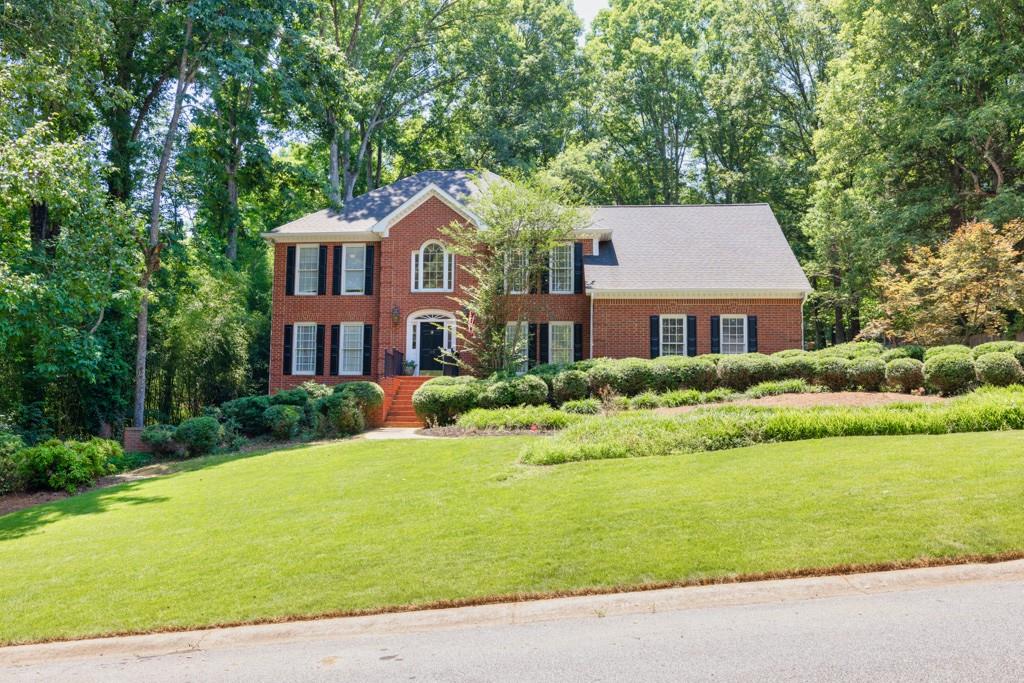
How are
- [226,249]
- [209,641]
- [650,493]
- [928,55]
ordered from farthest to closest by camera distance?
[226,249] < [928,55] < [650,493] < [209,641]

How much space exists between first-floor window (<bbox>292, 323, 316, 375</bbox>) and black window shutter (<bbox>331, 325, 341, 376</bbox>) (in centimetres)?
65

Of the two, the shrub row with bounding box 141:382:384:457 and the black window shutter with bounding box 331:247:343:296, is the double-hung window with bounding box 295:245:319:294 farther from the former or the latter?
the shrub row with bounding box 141:382:384:457

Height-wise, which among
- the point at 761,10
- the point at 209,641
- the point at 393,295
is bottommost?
the point at 209,641

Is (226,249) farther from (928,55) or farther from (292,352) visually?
(928,55)

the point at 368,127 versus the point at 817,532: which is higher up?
the point at 368,127

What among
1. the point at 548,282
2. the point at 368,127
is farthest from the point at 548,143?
the point at 548,282

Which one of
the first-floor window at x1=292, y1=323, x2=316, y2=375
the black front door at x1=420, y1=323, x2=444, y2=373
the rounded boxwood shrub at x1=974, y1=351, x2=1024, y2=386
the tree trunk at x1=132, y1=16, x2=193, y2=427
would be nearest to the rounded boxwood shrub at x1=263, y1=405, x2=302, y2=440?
the tree trunk at x1=132, y1=16, x2=193, y2=427

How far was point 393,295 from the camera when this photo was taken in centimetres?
2377

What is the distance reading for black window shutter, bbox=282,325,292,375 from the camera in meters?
24.1

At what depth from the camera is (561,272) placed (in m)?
24.2

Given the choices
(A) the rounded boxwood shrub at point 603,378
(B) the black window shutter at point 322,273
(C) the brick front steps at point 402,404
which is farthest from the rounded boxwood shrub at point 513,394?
(B) the black window shutter at point 322,273

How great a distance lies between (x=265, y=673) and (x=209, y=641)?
986mm

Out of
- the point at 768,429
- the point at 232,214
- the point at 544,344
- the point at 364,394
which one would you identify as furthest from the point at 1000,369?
the point at 232,214

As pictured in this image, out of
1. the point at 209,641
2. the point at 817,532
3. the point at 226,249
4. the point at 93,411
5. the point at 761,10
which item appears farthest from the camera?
the point at 761,10
